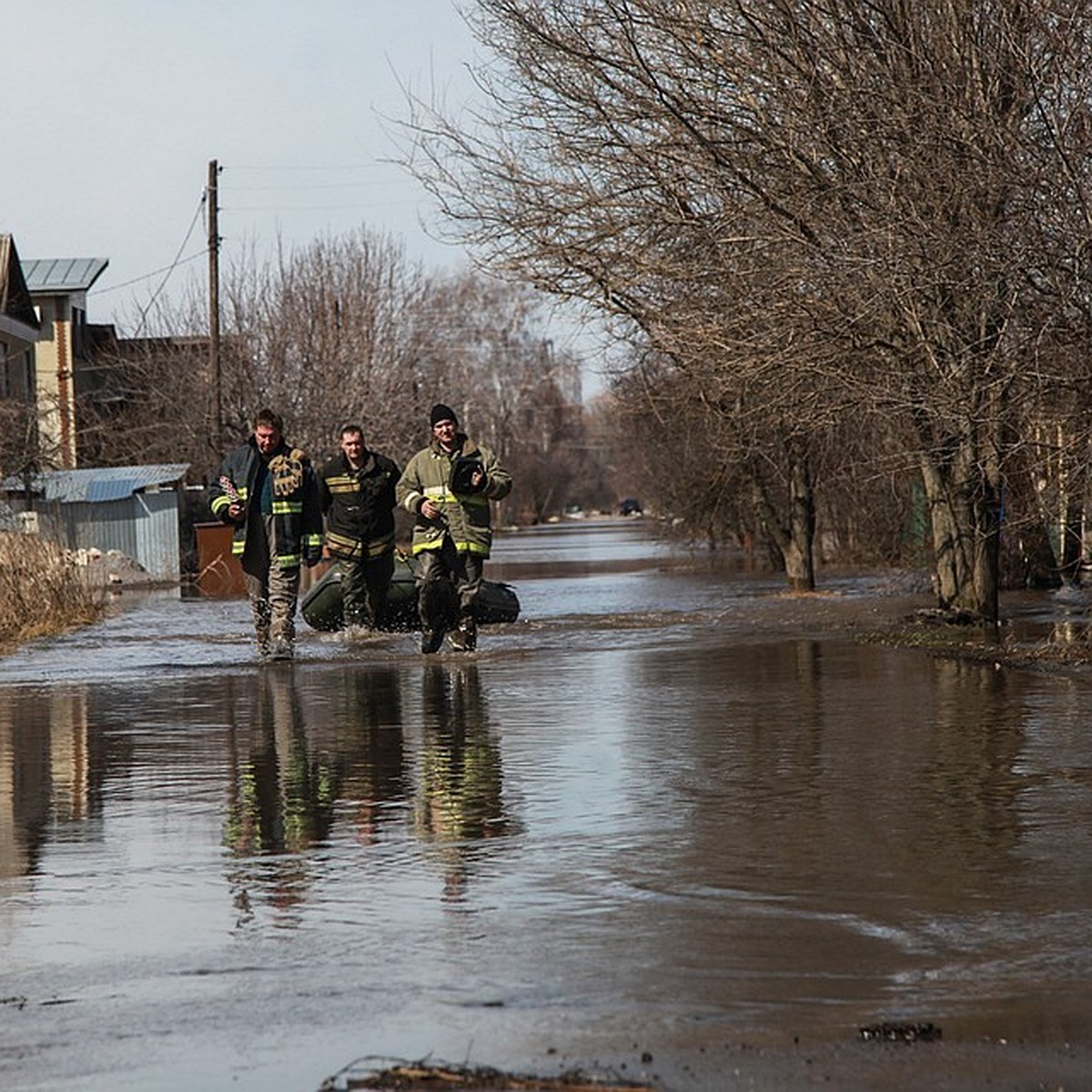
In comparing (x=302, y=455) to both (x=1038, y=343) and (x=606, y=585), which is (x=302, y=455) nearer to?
(x=1038, y=343)

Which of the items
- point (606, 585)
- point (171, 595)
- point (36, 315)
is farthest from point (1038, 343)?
point (36, 315)

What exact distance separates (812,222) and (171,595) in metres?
19.0

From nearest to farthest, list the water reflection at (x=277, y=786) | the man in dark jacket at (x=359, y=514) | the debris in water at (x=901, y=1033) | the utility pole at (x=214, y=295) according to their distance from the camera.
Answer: the debris in water at (x=901, y=1033) < the water reflection at (x=277, y=786) < the man in dark jacket at (x=359, y=514) < the utility pole at (x=214, y=295)

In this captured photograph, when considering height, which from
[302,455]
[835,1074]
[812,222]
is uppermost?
[812,222]

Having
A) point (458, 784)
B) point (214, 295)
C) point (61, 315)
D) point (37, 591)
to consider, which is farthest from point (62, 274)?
point (458, 784)

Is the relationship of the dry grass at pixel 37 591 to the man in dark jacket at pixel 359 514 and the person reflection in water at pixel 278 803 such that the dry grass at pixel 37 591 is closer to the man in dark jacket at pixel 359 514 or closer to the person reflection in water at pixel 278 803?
the man in dark jacket at pixel 359 514

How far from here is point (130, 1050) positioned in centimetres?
519

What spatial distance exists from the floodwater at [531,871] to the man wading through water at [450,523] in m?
2.62

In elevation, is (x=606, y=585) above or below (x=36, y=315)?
below

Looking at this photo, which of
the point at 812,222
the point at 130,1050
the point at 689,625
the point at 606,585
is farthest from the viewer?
the point at 606,585

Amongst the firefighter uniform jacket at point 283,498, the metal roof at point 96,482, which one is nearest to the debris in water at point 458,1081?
the firefighter uniform jacket at point 283,498

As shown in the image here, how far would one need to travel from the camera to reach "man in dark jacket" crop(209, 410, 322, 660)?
1752 cm

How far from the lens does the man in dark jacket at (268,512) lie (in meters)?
17.5

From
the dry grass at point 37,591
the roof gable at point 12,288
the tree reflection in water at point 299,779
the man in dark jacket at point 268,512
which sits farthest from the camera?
the roof gable at point 12,288
